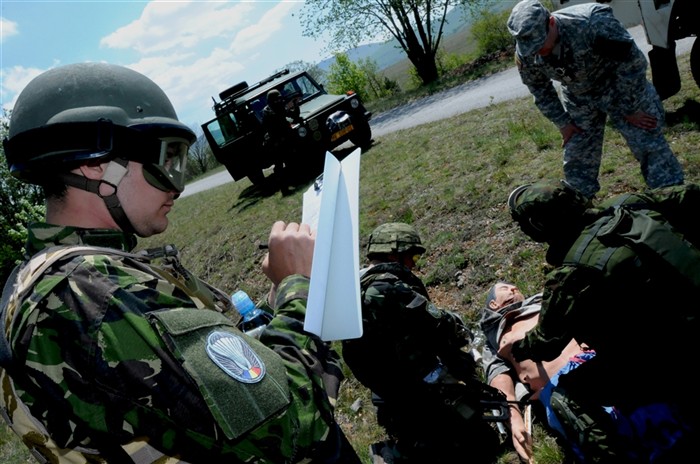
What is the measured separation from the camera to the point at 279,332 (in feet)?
3.88

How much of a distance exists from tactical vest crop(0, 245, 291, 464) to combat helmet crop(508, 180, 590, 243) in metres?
1.81

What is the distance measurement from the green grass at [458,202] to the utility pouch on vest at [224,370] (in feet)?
6.44

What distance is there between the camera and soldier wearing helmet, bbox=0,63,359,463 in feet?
3.14

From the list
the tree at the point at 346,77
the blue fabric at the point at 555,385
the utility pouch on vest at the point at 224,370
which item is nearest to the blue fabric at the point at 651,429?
the blue fabric at the point at 555,385

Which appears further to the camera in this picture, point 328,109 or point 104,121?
point 328,109

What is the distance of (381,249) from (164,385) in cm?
203

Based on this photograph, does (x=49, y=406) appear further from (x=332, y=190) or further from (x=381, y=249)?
(x=381, y=249)

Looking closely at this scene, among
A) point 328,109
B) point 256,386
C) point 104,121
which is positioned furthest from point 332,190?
point 328,109

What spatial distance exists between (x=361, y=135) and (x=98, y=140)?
8736 mm

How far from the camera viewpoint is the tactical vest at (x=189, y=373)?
0.95 meters

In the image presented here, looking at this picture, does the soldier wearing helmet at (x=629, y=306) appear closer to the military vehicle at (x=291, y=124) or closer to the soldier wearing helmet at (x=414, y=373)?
the soldier wearing helmet at (x=414, y=373)

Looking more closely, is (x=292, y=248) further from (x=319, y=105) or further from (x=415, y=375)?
(x=319, y=105)

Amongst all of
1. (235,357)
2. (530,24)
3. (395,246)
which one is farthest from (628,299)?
(530,24)

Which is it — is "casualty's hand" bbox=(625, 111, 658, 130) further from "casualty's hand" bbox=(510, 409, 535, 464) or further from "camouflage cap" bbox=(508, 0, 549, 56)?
"casualty's hand" bbox=(510, 409, 535, 464)
